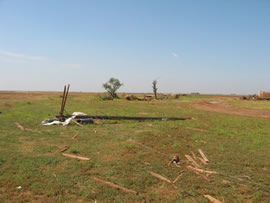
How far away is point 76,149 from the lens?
7.46 m

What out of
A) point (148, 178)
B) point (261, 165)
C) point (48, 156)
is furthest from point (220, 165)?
point (48, 156)

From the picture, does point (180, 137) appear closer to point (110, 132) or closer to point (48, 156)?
point (110, 132)

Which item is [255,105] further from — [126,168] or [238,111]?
[126,168]

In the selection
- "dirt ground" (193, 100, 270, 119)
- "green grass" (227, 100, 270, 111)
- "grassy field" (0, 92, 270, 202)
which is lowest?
"grassy field" (0, 92, 270, 202)

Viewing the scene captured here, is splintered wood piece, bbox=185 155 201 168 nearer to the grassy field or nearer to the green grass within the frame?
the grassy field

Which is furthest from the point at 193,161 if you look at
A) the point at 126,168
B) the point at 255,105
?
the point at 255,105

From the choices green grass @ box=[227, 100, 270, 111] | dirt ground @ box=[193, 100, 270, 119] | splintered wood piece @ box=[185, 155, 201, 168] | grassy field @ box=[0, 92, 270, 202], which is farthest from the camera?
Answer: green grass @ box=[227, 100, 270, 111]

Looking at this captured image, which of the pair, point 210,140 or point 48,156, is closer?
point 48,156

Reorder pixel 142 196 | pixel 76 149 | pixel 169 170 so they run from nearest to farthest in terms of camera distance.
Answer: pixel 142 196, pixel 169 170, pixel 76 149

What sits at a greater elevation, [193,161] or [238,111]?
[238,111]

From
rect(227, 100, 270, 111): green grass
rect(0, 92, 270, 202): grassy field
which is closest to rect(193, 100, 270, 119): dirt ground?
rect(227, 100, 270, 111): green grass

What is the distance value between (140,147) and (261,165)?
169 inches

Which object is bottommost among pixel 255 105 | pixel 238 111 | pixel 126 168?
pixel 126 168

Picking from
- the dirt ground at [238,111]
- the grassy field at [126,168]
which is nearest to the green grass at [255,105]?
the dirt ground at [238,111]
